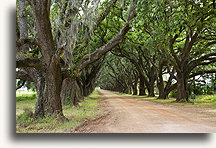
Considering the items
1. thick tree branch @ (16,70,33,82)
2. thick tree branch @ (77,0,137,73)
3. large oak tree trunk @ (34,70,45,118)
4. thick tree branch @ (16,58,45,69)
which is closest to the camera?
thick tree branch @ (16,58,45,69)

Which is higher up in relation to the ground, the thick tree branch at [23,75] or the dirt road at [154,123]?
the thick tree branch at [23,75]

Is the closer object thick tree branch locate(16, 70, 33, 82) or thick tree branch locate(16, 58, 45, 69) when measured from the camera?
thick tree branch locate(16, 58, 45, 69)

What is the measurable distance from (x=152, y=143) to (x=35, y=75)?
4.16 metres

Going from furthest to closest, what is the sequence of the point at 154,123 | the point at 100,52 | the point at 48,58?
the point at 100,52
the point at 154,123
the point at 48,58

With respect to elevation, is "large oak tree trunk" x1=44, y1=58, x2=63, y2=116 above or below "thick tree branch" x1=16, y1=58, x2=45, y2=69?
below

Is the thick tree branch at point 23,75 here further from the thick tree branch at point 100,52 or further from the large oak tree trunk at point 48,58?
the thick tree branch at point 100,52

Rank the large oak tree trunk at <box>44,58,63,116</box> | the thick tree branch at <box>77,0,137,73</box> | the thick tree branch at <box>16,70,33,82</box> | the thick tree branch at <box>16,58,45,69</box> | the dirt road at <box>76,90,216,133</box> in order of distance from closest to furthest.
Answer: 1. the dirt road at <box>76,90,216,133</box>
2. the thick tree branch at <box>16,58,45,69</box>
3. the large oak tree trunk at <box>44,58,63,116</box>
4. the thick tree branch at <box>77,0,137,73</box>
5. the thick tree branch at <box>16,70,33,82</box>

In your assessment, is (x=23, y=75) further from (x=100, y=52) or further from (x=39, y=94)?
(x=100, y=52)

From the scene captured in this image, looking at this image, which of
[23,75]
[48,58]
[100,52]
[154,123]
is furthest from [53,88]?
[154,123]

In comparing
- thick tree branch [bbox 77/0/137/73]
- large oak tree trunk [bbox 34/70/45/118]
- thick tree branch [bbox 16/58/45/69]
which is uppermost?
thick tree branch [bbox 77/0/137/73]

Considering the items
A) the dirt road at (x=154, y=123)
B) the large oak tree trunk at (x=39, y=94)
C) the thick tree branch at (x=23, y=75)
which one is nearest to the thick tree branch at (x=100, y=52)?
the large oak tree trunk at (x=39, y=94)

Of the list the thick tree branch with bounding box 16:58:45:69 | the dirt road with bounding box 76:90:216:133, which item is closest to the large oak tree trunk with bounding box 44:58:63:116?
the thick tree branch with bounding box 16:58:45:69

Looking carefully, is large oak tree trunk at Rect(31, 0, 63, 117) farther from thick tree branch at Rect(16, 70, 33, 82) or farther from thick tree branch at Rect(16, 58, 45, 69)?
thick tree branch at Rect(16, 70, 33, 82)
